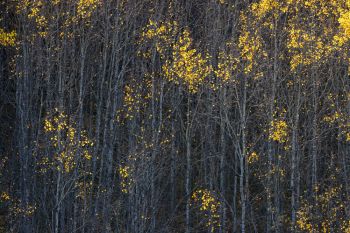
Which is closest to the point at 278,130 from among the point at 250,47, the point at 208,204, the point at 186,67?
the point at 250,47

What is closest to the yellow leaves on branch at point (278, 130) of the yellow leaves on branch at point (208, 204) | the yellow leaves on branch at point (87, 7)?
the yellow leaves on branch at point (208, 204)

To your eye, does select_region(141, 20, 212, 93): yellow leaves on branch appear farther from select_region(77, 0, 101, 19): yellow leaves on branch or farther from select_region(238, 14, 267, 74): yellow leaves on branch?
select_region(77, 0, 101, 19): yellow leaves on branch

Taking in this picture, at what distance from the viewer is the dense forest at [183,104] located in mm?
28034

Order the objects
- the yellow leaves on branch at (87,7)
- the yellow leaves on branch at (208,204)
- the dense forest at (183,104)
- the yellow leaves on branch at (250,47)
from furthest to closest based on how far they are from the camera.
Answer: the yellow leaves on branch at (87,7)
the yellow leaves on branch at (250,47)
the dense forest at (183,104)
the yellow leaves on branch at (208,204)

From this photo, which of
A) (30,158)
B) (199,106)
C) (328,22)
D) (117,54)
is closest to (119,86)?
(117,54)

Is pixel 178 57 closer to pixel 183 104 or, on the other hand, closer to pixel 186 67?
pixel 186 67

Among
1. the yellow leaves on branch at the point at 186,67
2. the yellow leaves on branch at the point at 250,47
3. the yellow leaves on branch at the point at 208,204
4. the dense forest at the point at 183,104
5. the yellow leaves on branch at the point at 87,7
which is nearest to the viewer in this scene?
the yellow leaves on branch at the point at 208,204

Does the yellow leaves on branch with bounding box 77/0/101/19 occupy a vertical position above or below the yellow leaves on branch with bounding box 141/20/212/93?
above

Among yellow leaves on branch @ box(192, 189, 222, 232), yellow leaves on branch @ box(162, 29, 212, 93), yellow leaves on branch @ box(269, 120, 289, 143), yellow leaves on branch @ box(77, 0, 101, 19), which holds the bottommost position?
yellow leaves on branch @ box(192, 189, 222, 232)

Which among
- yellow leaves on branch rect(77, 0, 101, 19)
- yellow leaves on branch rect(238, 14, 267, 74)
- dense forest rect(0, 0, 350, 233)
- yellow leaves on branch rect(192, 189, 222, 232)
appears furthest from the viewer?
yellow leaves on branch rect(77, 0, 101, 19)

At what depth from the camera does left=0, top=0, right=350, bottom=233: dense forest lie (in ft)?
92.0

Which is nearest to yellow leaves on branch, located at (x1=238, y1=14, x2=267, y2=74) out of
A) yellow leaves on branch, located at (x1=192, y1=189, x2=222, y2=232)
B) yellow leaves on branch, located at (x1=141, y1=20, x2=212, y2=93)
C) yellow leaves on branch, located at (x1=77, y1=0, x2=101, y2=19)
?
yellow leaves on branch, located at (x1=141, y1=20, x2=212, y2=93)

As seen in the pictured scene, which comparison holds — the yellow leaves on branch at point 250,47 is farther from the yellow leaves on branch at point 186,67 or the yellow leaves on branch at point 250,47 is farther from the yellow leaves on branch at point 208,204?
the yellow leaves on branch at point 208,204

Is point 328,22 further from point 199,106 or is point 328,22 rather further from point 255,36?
point 199,106
